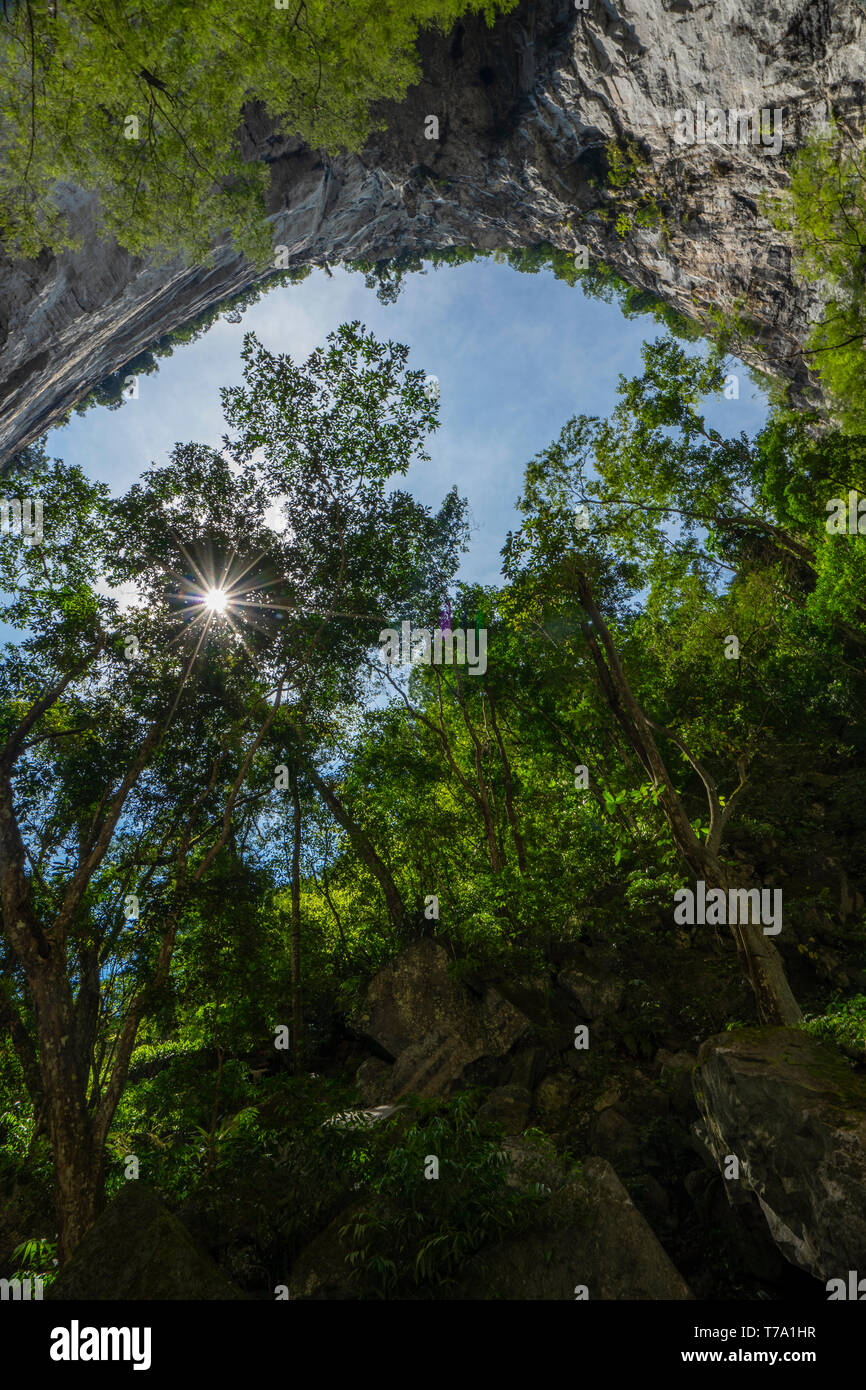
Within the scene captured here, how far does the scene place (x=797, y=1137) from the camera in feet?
15.3

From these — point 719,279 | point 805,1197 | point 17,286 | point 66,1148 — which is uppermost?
point 719,279

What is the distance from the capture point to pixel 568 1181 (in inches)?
213

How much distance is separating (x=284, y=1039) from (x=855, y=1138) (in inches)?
414

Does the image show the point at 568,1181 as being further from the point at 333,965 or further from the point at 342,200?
the point at 342,200

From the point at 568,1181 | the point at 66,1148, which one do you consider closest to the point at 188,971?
the point at 66,1148

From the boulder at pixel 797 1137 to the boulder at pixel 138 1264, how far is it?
4.29m

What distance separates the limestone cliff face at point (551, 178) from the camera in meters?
11.8

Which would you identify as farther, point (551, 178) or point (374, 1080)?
point (551, 178)

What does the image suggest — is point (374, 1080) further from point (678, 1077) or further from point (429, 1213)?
point (429, 1213)

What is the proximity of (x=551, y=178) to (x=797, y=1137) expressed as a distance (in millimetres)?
22697

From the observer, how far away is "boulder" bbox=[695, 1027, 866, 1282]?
Result: 4.22m

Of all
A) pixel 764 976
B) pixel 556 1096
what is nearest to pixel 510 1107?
pixel 556 1096

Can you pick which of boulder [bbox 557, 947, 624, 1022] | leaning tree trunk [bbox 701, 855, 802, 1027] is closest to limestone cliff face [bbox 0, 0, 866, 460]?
leaning tree trunk [bbox 701, 855, 802, 1027]

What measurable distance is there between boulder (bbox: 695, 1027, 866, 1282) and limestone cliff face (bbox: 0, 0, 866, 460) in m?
15.1
